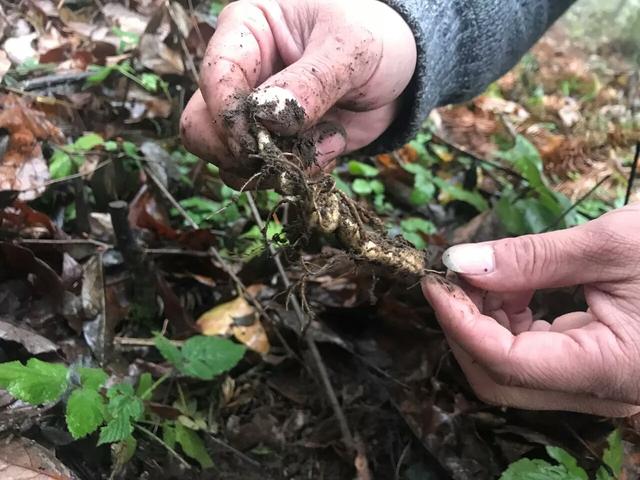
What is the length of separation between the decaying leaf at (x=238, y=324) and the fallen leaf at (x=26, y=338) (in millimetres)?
439

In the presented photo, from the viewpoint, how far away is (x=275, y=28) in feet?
4.69

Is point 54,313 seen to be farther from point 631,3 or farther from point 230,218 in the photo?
point 631,3

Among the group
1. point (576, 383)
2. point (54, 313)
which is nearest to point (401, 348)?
point (576, 383)

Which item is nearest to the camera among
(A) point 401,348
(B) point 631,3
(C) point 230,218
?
(A) point 401,348

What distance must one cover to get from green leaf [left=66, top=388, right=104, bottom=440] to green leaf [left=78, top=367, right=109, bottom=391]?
0.02 metres

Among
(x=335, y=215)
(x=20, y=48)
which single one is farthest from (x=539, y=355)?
(x=20, y=48)

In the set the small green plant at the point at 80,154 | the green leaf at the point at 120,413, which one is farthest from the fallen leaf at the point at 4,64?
the green leaf at the point at 120,413

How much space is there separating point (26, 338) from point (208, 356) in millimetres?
437

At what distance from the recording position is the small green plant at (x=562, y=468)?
45.3 inches

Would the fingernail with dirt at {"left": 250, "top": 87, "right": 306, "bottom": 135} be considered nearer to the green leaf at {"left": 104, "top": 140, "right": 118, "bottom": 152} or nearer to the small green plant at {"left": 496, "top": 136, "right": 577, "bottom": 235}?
the green leaf at {"left": 104, "top": 140, "right": 118, "bottom": 152}

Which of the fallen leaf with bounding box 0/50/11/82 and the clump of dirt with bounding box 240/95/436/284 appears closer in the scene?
the clump of dirt with bounding box 240/95/436/284

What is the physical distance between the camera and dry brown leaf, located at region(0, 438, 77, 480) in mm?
1009

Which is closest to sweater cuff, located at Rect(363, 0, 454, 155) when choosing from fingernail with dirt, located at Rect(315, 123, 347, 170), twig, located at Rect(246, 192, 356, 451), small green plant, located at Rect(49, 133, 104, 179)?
fingernail with dirt, located at Rect(315, 123, 347, 170)

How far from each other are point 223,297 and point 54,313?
1.60 ft
